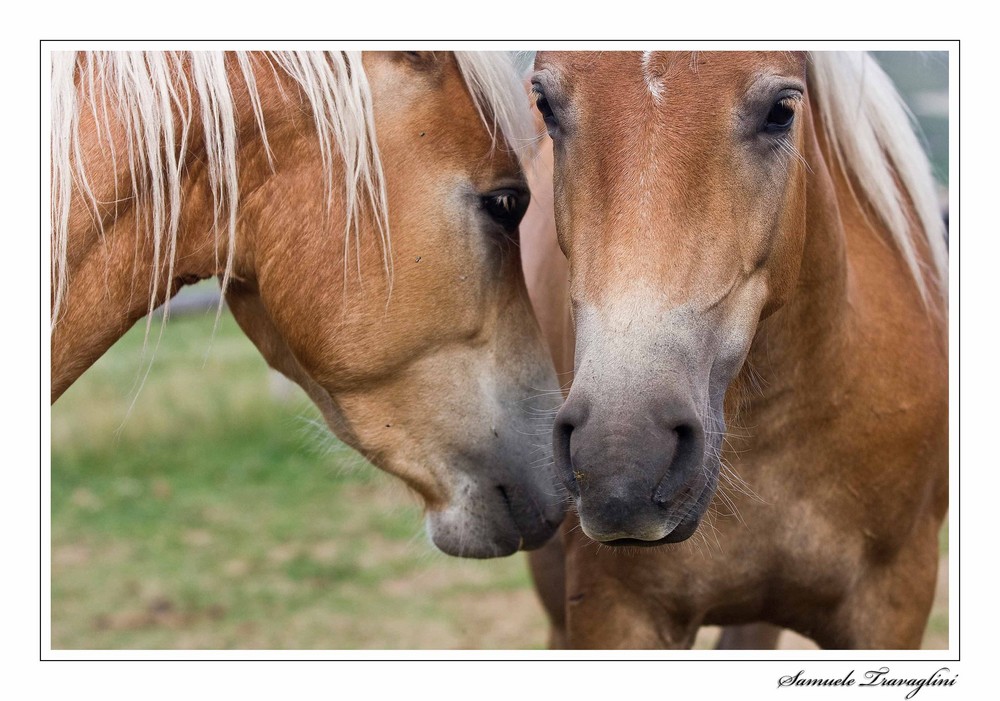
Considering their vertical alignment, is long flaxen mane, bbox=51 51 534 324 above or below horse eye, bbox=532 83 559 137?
below

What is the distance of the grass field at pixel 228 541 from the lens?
3.84 meters

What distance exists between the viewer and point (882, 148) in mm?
2100

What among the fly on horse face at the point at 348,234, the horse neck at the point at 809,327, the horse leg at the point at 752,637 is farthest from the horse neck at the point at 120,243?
the horse leg at the point at 752,637

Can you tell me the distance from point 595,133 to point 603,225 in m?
0.14

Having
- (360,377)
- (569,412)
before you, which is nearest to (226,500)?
(360,377)

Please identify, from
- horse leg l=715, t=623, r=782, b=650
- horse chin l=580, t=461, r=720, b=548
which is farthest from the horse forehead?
horse leg l=715, t=623, r=782, b=650

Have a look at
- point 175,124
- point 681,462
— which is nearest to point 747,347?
point 681,462

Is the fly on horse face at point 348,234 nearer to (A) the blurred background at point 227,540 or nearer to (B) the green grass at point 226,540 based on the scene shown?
(A) the blurred background at point 227,540

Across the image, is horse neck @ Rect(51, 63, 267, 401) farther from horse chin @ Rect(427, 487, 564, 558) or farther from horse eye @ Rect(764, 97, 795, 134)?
horse eye @ Rect(764, 97, 795, 134)

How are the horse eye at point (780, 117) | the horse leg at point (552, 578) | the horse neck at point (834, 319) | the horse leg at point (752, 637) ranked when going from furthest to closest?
the horse leg at point (752, 637) < the horse leg at point (552, 578) < the horse neck at point (834, 319) < the horse eye at point (780, 117)

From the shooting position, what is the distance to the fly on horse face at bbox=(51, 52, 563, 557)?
169 cm

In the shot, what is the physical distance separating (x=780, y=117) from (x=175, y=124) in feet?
3.15
